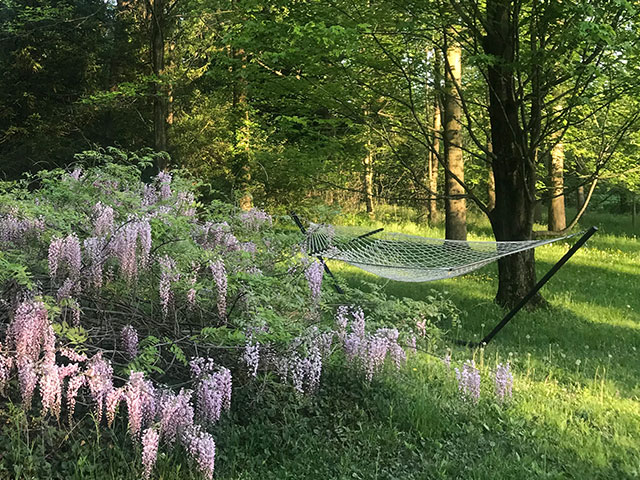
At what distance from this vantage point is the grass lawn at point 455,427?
2701mm

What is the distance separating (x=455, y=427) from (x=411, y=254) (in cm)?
273

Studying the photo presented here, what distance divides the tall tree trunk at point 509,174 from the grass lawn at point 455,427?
1.53 metres

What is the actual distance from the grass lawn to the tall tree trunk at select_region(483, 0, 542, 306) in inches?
60.1

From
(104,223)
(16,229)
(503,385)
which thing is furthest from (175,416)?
(503,385)

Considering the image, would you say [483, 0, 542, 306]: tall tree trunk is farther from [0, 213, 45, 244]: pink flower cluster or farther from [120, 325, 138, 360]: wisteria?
[0, 213, 45, 244]: pink flower cluster

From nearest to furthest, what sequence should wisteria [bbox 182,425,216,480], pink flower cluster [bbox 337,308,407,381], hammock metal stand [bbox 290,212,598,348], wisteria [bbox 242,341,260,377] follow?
wisteria [bbox 182,425,216,480], wisteria [bbox 242,341,260,377], pink flower cluster [bbox 337,308,407,381], hammock metal stand [bbox 290,212,598,348]

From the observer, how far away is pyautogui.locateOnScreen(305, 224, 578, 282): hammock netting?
4285 millimetres

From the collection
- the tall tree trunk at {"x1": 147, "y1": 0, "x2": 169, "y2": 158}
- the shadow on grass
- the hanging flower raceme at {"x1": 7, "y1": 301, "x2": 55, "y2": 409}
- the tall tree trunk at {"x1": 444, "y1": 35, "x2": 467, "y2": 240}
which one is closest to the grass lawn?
the shadow on grass

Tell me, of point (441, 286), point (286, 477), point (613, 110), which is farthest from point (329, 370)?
point (613, 110)

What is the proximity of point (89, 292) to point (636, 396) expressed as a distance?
3653mm

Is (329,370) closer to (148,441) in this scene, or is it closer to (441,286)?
(148,441)

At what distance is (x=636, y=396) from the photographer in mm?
3822

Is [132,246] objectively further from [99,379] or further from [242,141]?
[242,141]

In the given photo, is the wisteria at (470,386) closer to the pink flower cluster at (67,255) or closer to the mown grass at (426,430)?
the mown grass at (426,430)
